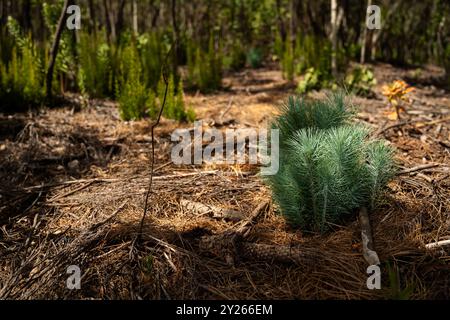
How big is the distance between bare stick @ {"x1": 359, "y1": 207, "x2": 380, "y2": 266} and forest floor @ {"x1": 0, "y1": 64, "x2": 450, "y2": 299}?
37 mm

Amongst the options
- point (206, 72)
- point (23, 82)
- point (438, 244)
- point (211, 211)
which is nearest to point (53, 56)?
point (23, 82)

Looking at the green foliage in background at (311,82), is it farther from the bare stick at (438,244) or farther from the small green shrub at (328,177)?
the bare stick at (438,244)

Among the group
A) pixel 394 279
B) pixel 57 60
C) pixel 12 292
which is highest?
pixel 57 60

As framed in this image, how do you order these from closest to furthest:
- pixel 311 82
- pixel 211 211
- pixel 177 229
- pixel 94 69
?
pixel 177 229
pixel 211 211
pixel 94 69
pixel 311 82

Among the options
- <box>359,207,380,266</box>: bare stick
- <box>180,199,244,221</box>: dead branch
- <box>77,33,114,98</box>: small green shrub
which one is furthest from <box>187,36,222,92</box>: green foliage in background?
<box>359,207,380,266</box>: bare stick

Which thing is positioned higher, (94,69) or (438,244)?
(94,69)

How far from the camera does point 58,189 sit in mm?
2285

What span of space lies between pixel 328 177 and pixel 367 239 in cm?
28

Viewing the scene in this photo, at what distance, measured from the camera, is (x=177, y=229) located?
180 cm

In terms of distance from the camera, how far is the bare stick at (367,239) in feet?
4.96

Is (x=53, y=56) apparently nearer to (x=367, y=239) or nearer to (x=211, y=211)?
(x=211, y=211)

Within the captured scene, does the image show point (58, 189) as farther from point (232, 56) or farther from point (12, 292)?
point (232, 56)
